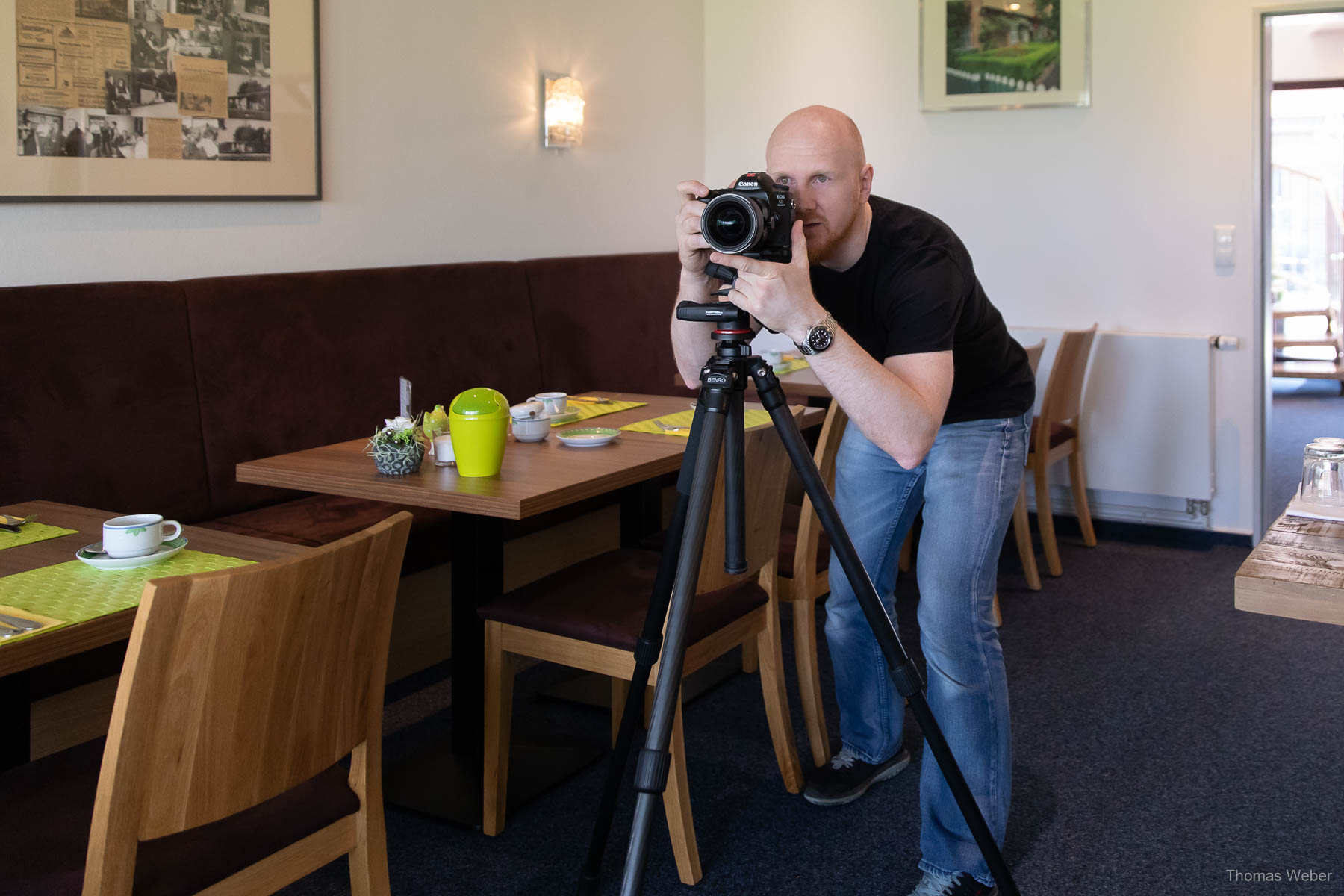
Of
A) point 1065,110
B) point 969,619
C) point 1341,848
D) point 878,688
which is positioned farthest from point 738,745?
point 1065,110

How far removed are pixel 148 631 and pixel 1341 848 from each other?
6.79 ft

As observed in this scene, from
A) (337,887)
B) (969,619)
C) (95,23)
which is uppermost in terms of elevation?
(95,23)

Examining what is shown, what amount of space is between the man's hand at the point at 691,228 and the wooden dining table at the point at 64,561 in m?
0.62

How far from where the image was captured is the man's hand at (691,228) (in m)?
1.52

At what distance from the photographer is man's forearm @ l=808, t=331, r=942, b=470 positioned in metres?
1.50

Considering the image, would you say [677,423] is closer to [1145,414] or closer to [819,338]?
[819,338]

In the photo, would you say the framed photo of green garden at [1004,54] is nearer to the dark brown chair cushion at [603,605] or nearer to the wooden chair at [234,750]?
the dark brown chair cushion at [603,605]

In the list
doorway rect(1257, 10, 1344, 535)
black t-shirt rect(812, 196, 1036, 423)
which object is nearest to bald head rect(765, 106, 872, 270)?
black t-shirt rect(812, 196, 1036, 423)

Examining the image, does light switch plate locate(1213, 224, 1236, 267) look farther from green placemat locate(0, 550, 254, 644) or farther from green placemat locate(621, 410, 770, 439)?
green placemat locate(0, 550, 254, 644)

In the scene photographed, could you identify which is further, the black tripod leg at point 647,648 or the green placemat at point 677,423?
the green placemat at point 677,423

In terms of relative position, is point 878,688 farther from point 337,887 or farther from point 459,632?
point 337,887

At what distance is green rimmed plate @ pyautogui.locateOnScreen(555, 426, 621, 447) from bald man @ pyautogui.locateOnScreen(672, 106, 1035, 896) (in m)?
0.53

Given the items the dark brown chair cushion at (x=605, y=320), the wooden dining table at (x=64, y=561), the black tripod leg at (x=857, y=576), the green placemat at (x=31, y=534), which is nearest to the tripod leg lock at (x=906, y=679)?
the black tripod leg at (x=857, y=576)

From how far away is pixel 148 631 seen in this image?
1149 mm
